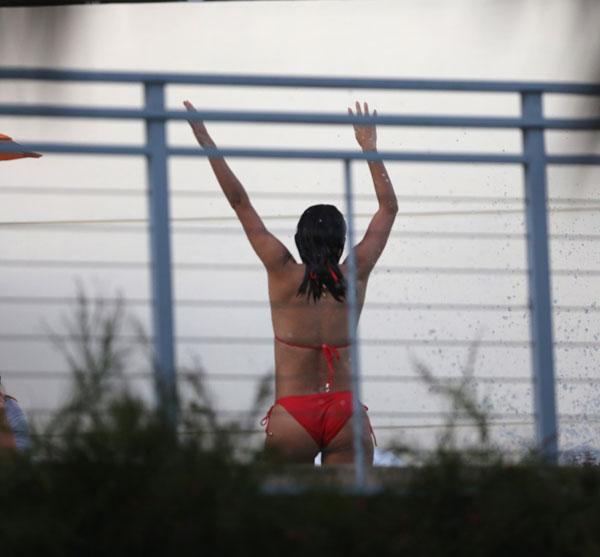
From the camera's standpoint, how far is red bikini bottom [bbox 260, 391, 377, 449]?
5.84m

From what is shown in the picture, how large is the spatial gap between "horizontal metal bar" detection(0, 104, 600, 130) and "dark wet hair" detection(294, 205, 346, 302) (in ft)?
3.75

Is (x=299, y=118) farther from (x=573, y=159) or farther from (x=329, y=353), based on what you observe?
(x=329, y=353)

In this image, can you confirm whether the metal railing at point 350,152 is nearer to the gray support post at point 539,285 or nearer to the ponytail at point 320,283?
the gray support post at point 539,285

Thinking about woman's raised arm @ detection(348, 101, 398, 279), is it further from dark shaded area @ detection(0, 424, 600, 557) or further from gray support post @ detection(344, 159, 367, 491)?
dark shaded area @ detection(0, 424, 600, 557)

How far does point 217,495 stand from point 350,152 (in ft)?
3.98

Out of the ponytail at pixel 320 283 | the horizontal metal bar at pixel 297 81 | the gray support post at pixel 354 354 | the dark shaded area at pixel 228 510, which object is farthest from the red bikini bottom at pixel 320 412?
the dark shaded area at pixel 228 510

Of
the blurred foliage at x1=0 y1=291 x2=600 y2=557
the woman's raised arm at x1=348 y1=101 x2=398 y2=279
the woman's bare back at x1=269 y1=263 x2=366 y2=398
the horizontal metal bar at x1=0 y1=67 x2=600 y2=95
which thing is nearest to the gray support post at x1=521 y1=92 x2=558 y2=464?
the horizontal metal bar at x1=0 y1=67 x2=600 y2=95

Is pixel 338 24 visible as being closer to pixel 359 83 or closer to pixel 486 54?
pixel 486 54

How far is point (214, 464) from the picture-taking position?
3.78m

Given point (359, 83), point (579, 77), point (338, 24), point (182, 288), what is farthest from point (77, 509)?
point (338, 24)

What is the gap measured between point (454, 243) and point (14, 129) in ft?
7.33

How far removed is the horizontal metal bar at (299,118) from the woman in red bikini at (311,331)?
1.25 metres

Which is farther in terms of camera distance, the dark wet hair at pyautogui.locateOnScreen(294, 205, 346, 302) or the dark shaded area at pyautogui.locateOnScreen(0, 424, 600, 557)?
the dark wet hair at pyautogui.locateOnScreen(294, 205, 346, 302)

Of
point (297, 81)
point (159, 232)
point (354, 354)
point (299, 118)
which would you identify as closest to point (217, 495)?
point (354, 354)
